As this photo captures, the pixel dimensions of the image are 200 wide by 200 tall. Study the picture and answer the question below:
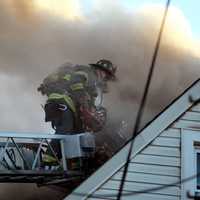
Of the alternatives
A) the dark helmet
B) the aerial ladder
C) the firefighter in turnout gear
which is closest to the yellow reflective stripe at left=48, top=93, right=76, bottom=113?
the firefighter in turnout gear

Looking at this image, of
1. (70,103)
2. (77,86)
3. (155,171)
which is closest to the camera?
(155,171)

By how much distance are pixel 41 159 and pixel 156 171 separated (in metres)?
6.15

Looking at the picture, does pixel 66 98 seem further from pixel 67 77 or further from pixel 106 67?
pixel 106 67

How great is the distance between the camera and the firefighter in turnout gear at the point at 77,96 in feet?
54.5

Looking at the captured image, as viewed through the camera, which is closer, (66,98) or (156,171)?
(156,171)

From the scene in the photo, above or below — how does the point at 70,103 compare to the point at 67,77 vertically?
below

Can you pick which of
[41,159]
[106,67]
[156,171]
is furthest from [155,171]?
[106,67]

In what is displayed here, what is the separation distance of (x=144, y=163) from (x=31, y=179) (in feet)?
15.9

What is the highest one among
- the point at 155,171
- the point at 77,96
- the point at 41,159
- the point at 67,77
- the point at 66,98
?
the point at 67,77

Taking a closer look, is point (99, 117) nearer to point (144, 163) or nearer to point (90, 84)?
point (90, 84)

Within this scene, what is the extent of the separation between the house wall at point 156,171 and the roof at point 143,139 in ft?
0.20

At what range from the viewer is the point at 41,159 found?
13.5 metres

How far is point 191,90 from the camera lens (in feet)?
26.4

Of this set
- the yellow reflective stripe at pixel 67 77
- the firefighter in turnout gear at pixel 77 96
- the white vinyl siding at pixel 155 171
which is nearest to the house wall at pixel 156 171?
the white vinyl siding at pixel 155 171
